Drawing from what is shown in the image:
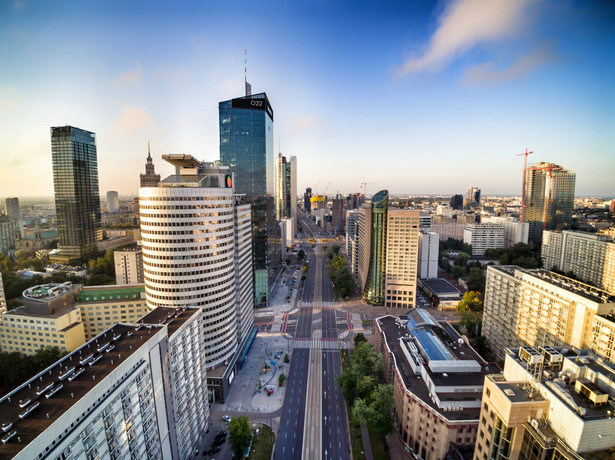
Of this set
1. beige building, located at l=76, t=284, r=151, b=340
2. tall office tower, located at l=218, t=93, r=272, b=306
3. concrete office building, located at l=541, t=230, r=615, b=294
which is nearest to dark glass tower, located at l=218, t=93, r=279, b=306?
tall office tower, located at l=218, t=93, r=272, b=306

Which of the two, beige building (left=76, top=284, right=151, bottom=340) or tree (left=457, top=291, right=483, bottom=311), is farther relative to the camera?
tree (left=457, top=291, right=483, bottom=311)

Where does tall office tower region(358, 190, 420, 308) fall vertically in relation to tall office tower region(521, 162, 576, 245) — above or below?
below

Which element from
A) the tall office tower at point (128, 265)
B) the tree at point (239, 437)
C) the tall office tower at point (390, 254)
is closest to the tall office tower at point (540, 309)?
the tall office tower at point (390, 254)

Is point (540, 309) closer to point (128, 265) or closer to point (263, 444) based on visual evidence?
point (263, 444)

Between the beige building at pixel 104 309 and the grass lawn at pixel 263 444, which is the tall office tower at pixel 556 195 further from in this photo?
the beige building at pixel 104 309

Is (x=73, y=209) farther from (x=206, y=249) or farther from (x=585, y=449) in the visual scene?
(x=585, y=449)

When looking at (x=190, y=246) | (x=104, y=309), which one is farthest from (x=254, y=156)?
(x=104, y=309)

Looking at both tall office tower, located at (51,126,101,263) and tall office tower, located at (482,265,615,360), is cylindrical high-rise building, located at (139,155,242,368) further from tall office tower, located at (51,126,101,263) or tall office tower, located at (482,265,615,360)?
tall office tower, located at (51,126,101,263)
